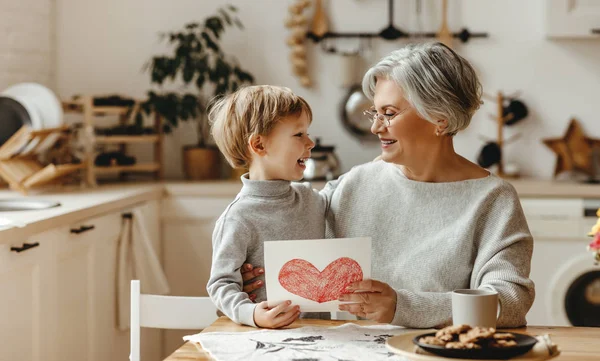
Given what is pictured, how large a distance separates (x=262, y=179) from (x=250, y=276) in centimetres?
22

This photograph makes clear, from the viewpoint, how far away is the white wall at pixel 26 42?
3648 mm

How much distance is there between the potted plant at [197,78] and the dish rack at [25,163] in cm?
63

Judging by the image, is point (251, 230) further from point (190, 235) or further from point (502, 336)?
point (190, 235)

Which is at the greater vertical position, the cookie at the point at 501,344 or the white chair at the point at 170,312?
the cookie at the point at 501,344

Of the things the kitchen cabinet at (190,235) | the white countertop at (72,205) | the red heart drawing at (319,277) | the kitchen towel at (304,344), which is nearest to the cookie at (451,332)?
the kitchen towel at (304,344)

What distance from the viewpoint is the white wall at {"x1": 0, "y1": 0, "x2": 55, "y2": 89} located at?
144 inches

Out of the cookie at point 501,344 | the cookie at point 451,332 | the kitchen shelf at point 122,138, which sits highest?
the kitchen shelf at point 122,138

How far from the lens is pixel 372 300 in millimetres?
1565

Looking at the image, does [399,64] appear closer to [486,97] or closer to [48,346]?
[48,346]

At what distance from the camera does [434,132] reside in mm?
1834

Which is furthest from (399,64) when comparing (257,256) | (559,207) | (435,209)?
(559,207)

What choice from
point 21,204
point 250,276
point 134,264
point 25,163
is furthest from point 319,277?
point 25,163

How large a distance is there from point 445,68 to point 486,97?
2.52m

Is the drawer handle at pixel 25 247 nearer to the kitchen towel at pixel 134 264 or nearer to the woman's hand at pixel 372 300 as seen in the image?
the kitchen towel at pixel 134 264
